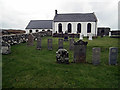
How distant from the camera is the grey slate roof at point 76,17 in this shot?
111ft

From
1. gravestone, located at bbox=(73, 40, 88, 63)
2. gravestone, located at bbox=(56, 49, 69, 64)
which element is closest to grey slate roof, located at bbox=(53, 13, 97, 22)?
gravestone, located at bbox=(73, 40, 88, 63)

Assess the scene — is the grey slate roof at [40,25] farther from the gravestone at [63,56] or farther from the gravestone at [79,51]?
the gravestone at [63,56]

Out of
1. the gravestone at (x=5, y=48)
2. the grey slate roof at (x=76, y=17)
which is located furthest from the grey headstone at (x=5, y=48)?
the grey slate roof at (x=76, y=17)

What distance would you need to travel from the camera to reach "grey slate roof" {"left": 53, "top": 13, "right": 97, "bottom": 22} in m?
33.8

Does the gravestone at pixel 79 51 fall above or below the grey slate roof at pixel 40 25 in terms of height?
below

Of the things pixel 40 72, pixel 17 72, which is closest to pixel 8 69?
pixel 17 72

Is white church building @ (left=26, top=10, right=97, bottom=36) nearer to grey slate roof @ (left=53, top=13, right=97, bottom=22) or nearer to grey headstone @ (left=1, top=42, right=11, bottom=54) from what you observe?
grey slate roof @ (left=53, top=13, right=97, bottom=22)

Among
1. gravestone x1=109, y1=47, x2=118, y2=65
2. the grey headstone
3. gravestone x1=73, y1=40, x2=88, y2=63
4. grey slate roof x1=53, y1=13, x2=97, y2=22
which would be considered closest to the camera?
gravestone x1=109, y1=47, x2=118, y2=65

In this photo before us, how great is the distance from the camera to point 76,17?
1405 inches

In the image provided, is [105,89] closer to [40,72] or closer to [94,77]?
[94,77]

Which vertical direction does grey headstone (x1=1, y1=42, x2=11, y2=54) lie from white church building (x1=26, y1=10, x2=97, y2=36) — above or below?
below

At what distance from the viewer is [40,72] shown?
6.54 metres

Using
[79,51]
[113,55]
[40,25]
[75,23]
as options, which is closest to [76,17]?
[75,23]

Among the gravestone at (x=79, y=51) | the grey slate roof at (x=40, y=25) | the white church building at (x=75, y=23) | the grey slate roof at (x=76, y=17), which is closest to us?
the gravestone at (x=79, y=51)
